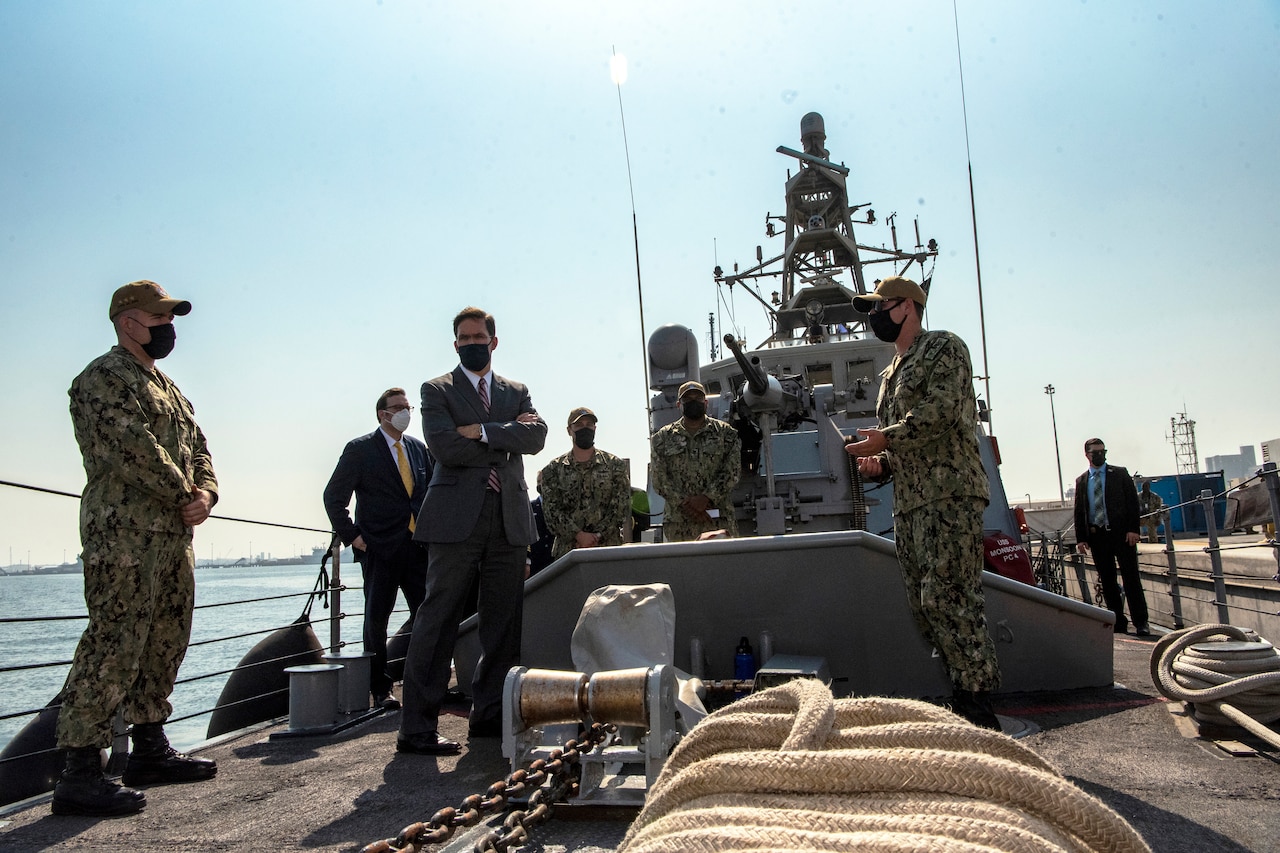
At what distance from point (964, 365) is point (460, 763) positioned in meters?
2.34

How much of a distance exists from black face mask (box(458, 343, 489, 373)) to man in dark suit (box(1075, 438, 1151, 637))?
6.33 metres

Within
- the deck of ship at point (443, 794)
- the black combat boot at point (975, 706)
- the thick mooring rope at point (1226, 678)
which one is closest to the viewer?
the deck of ship at point (443, 794)

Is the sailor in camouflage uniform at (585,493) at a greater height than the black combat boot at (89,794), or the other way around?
the sailor in camouflage uniform at (585,493)

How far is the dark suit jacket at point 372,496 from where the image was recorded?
198 inches

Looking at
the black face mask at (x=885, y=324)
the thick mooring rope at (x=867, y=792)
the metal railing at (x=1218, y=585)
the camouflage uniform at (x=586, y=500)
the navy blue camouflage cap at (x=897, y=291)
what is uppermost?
the navy blue camouflage cap at (x=897, y=291)

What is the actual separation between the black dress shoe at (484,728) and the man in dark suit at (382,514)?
5.00 feet

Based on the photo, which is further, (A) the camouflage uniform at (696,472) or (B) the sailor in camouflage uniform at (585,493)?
(B) the sailor in camouflage uniform at (585,493)

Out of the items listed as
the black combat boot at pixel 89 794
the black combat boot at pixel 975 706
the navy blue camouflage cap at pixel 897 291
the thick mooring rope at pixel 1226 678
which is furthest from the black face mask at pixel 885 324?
the black combat boot at pixel 89 794

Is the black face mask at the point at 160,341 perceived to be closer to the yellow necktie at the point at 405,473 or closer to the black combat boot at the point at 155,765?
the black combat boot at the point at 155,765

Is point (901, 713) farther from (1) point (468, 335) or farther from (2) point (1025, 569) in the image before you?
(2) point (1025, 569)

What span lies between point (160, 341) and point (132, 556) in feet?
2.67

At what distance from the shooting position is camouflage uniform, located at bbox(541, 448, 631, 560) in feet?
17.8

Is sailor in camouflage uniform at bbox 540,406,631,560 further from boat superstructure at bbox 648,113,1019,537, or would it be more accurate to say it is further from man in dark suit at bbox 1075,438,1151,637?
man in dark suit at bbox 1075,438,1151,637

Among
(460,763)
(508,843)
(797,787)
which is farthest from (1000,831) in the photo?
(460,763)
